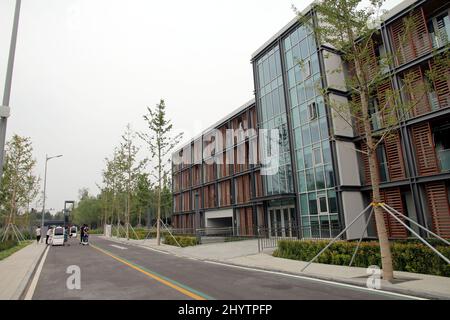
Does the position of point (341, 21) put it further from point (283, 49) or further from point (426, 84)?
point (283, 49)

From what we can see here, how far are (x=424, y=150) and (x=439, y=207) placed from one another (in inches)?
124

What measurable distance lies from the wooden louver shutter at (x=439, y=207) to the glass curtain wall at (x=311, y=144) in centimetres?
493

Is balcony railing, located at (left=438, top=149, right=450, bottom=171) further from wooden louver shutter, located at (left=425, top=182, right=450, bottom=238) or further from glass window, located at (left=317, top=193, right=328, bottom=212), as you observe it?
glass window, located at (left=317, top=193, right=328, bottom=212)

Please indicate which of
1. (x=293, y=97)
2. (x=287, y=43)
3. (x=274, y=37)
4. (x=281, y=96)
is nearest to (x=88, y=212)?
(x=281, y=96)

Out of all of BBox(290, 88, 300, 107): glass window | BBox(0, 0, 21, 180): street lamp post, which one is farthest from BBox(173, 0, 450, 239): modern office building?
BBox(0, 0, 21, 180): street lamp post

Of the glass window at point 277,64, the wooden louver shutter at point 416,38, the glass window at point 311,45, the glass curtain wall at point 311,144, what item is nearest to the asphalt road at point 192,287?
the glass curtain wall at point 311,144

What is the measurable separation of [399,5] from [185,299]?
2001 centimetres

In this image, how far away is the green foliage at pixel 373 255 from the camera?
8.98 metres

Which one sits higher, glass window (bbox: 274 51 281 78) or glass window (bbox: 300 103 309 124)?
glass window (bbox: 274 51 281 78)

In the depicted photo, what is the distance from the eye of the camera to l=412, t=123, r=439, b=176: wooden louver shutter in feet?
52.7

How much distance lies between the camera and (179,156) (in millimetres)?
48375

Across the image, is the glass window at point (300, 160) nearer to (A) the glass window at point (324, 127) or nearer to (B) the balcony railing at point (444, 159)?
(A) the glass window at point (324, 127)

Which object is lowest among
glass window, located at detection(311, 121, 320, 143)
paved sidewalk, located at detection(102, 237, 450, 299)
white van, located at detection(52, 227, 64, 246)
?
paved sidewalk, located at detection(102, 237, 450, 299)

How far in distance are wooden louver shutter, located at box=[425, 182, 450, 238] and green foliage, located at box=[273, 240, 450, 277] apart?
6878 millimetres
